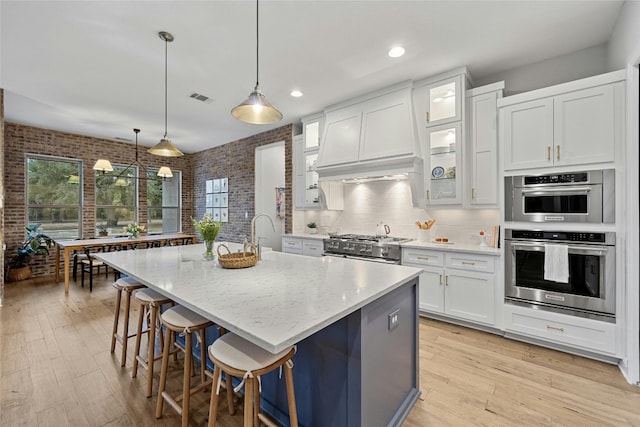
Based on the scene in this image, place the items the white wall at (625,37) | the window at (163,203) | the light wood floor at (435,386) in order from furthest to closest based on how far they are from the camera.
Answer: the window at (163,203) → the white wall at (625,37) → the light wood floor at (435,386)

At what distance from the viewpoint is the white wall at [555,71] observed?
2.87 metres

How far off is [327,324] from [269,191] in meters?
5.43

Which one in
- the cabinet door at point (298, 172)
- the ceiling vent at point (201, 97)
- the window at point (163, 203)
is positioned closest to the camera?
the ceiling vent at point (201, 97)

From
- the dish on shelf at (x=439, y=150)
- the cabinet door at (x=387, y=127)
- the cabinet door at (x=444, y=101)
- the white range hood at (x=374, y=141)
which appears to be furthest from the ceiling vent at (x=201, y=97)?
the dish on shelf at (x=439, y=150)

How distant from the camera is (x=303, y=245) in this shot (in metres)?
4.64

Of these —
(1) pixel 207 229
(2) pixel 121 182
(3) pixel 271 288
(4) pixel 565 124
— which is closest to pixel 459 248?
(4) pixel 565 124

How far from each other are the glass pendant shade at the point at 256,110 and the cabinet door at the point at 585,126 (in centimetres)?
257

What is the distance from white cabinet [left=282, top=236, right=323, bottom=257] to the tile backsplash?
319mm

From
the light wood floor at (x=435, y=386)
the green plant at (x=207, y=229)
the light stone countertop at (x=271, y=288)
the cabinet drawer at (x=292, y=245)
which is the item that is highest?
the green plant at (x=207, y=229)

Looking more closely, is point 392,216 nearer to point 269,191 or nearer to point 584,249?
point 584,249

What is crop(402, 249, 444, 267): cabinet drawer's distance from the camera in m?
3.27

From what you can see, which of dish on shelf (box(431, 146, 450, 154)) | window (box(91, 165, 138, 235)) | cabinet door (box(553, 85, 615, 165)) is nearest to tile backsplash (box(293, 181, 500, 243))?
dish on shelf (box(431, 146, 450, 154))

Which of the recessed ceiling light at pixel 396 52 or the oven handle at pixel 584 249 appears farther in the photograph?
the recessed ceiling light at pixel 396 52

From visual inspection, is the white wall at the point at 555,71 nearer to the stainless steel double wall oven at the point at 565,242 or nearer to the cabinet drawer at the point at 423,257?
the stainless steel double wall oven at the point at 565,242
